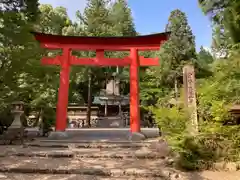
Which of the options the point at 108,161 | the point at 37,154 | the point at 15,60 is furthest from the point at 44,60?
the point at 108,161

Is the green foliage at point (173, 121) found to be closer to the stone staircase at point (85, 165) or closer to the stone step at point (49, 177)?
the stone staircase at point (85, 165)

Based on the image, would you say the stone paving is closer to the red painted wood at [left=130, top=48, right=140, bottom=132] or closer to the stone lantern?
the stone lantern

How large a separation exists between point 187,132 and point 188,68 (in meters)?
1.84

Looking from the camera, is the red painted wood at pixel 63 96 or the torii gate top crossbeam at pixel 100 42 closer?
the red painted wood at pixel 63 96

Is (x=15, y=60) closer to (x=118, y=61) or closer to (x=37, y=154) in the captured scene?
(x=37, y=154)

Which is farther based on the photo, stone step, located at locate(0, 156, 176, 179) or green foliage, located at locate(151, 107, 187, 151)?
green foliage, located at locate(151, 107, 187, 151)

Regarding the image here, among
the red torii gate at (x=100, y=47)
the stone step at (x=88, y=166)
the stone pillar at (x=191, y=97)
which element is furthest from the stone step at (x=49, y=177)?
the red torii gate at (x=100, y=47)

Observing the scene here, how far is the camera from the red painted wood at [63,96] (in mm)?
9898

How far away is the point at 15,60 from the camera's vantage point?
8141 millimetres

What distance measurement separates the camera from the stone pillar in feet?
18.1

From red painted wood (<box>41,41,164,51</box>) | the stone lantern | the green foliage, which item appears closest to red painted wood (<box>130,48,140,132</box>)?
red painted wood (<box>41,41,164,51</box>)

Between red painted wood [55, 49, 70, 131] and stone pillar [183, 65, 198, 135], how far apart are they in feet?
18.8

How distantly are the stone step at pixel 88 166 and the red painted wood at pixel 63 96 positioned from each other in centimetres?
366

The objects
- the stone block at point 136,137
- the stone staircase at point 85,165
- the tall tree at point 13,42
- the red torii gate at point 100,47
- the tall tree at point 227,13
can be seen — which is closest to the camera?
the stone staircase at point 85,165
